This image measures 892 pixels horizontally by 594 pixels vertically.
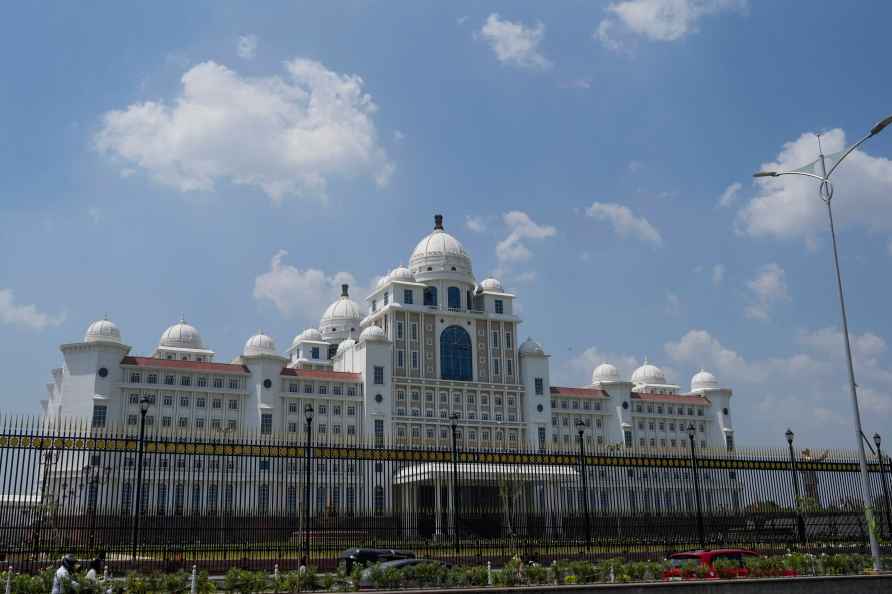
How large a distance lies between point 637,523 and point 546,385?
199 feet

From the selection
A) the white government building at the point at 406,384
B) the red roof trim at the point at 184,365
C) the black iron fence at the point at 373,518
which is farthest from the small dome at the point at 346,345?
the black iron fence at the point at 373,518

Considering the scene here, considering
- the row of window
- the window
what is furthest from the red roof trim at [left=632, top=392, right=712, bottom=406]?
the window

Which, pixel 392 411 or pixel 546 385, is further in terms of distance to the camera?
pixel 546 385

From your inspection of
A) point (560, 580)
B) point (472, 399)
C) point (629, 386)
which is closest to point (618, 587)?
point (560, 580)

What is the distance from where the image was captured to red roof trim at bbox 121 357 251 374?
7356 centimetres

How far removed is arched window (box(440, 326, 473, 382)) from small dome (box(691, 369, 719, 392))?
107 feet

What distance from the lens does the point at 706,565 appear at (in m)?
20.6

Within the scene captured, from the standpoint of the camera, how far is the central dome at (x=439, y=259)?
A: 8812 centimetres

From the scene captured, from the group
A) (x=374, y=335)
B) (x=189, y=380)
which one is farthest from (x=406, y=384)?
(x=189, y=380)

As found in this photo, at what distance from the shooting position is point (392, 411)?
80.2 meters

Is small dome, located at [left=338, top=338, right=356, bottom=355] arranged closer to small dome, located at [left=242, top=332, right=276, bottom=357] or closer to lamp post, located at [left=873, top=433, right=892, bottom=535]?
small dome, located at [left=242, top=332, right=276, bottom=357]

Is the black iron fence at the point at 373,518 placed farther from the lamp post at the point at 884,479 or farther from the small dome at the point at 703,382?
the small dome at the point at 703,382

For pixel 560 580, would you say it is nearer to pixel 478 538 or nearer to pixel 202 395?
pixel 478 538

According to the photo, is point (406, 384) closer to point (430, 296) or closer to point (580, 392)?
point (430, 296)
